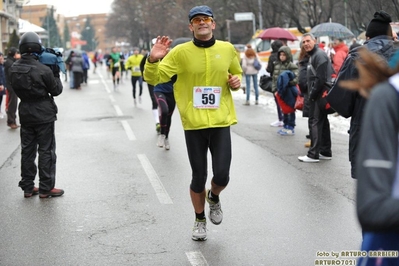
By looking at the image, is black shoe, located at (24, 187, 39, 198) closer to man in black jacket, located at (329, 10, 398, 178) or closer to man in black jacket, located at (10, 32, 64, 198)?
man in black jacket, located at (10, 32, 64, 198)

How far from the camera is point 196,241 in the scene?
6.00 metres

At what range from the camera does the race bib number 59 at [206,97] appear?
18.7ft

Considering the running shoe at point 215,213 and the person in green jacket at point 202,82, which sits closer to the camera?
the person in green jacket at point 202,82

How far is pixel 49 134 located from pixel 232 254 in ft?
10.9

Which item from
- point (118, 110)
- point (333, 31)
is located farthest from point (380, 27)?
point (333, 31)

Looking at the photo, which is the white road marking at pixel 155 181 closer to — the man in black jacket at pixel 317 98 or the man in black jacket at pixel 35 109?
the man in black jacket at pixel 35 109

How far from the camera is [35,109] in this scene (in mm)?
7824

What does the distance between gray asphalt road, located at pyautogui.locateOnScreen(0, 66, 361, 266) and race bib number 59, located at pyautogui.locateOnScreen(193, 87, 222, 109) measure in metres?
1.21

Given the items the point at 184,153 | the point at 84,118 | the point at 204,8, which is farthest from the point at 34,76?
the point at 84,118

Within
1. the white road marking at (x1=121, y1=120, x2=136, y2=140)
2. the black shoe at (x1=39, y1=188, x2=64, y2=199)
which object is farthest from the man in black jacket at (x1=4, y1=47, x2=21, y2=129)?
the black shoe at (x1=39, y1=188, x2=64, y2=199)

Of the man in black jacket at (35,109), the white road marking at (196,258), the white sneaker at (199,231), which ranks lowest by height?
the white road marking at (196,258)

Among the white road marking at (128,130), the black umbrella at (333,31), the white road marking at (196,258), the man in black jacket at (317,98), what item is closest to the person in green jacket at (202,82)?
the white road marking at (196,258)

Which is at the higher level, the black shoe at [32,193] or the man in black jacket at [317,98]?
the man in black jacket at [317,98]

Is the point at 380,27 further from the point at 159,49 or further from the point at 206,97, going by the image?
the point at 159,49
